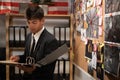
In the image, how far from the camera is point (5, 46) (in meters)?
4.15

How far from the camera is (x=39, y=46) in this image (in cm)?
214

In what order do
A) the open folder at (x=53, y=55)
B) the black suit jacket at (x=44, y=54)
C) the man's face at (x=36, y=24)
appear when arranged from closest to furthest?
the open folder at (x=53, y=55) < the black suit jacket at (x=44, y=54) < the man's face at (x=36, y=24)

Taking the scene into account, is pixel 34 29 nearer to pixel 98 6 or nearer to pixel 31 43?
pixel 31 43

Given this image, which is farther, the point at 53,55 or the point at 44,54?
the point at 44,54

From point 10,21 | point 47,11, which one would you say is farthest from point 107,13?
point 10,21

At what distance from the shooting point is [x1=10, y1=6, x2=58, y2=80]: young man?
6.64 feet

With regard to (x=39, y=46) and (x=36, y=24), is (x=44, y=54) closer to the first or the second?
(x=39, y=46)

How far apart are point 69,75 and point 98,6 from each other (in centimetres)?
190

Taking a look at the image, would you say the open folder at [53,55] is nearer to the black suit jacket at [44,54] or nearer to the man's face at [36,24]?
the black suit jacket at [44,54]

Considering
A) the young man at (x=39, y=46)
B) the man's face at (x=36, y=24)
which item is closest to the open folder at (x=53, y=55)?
the young man at (x=39, y=46)

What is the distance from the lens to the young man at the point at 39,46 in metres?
2.03

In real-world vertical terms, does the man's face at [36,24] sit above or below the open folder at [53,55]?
above

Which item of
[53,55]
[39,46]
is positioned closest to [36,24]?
[39,46]

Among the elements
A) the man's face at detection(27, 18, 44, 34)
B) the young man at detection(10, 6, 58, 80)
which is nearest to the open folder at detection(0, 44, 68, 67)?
the young man at detection(10, 6, 58, 80)
